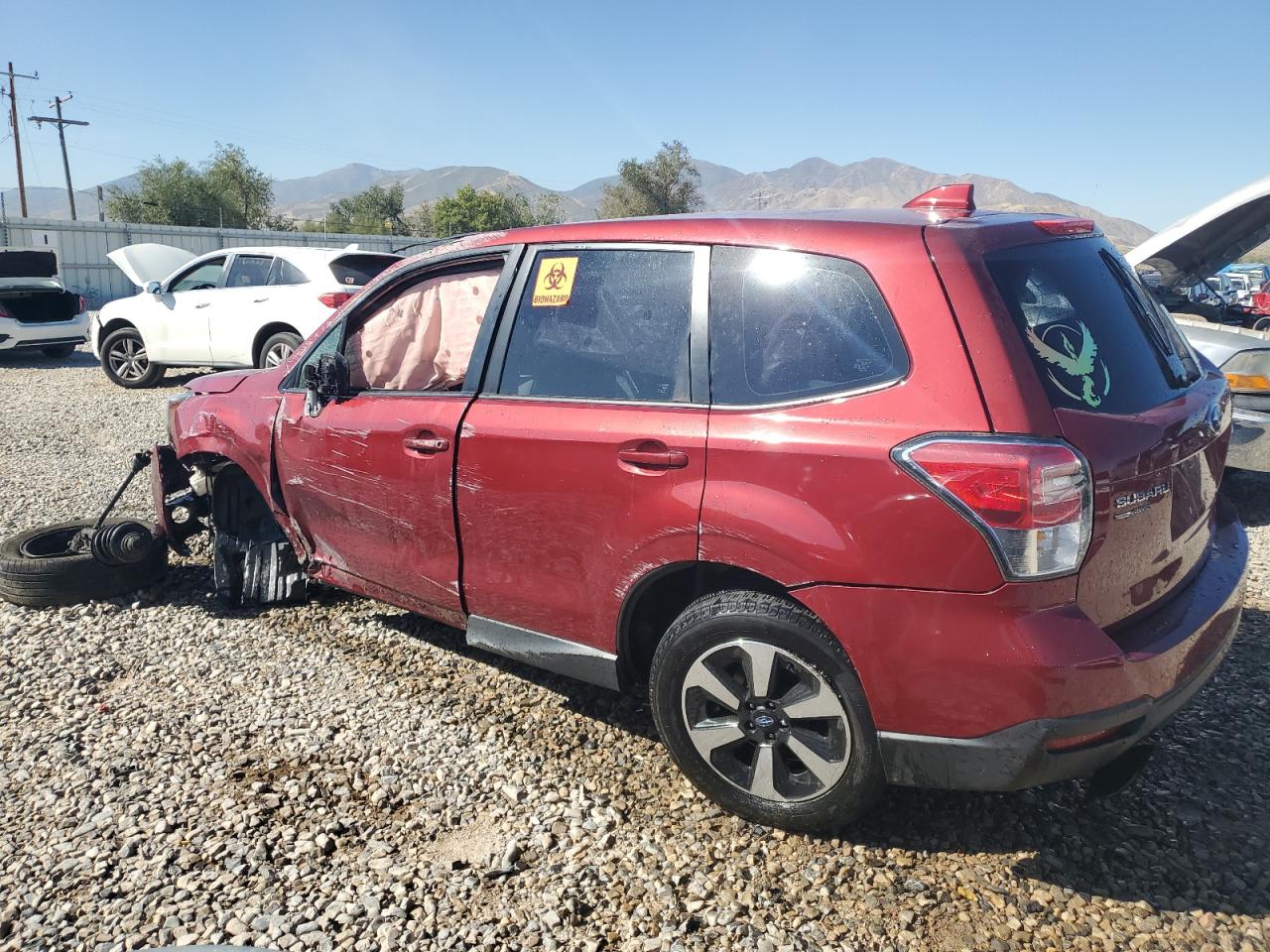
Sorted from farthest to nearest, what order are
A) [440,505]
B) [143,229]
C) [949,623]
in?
[143,229], [440,505], [949,623]

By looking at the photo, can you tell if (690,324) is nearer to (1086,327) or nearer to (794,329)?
(794,329)

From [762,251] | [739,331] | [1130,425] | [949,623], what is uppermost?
[762,251]

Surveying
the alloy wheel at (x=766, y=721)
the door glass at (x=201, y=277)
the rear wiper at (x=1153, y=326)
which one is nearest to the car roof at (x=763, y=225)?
the rear wiper at (x=1153, y=326)

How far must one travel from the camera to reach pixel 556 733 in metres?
3.36

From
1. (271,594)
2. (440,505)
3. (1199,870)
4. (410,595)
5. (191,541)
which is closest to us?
(1199,870)

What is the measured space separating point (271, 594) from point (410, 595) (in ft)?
4.14

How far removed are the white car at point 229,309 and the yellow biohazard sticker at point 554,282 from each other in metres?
7.20

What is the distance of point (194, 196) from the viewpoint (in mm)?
64188

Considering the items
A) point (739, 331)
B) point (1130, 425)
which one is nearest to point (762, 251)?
point (739, 331)

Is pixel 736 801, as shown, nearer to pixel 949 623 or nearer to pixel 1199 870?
pixel 949 623

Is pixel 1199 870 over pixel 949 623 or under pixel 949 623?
under

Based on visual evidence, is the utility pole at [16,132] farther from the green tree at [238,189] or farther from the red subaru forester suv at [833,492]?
the red subaru forester suv at [833,492]

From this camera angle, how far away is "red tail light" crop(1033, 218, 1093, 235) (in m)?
2.69

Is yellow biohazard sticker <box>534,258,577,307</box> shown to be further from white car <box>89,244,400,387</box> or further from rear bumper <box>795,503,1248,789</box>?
white car <box>89,244,400,387</box>
